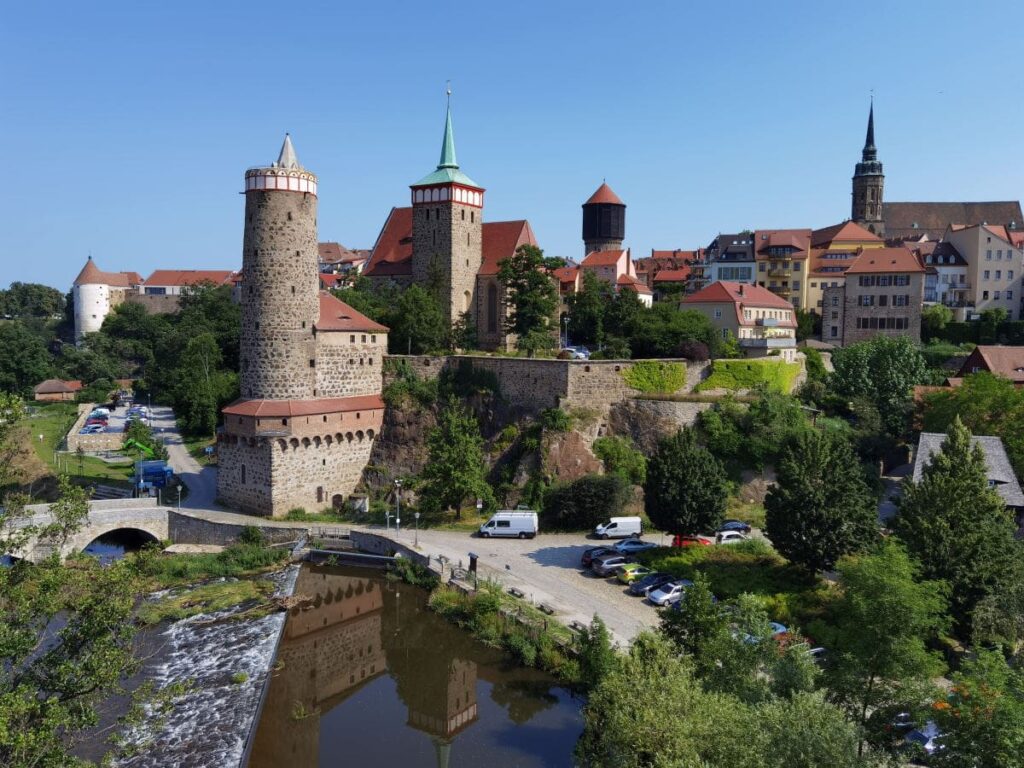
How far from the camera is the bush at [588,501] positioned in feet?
114

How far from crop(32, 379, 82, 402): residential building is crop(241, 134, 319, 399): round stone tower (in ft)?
140

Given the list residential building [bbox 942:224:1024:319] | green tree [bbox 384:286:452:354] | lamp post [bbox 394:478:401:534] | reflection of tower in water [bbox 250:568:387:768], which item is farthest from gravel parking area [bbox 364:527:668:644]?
residential building [bbox 942:224:1024:319]

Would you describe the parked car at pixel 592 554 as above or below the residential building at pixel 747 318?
below

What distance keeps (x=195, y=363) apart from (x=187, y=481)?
42.7 ft

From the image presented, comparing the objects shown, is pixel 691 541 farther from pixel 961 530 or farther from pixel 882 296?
pixel 882 296

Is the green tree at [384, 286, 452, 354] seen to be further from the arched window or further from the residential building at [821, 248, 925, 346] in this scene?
the residential building at [821, 248, 925, 346]

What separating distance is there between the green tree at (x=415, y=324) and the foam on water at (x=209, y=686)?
18.6 m

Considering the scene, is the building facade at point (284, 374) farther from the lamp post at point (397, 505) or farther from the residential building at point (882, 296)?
the residential building at point (882, 296)

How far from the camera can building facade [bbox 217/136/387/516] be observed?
37.3 m

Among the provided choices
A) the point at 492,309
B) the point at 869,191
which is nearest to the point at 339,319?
the point at 492,309

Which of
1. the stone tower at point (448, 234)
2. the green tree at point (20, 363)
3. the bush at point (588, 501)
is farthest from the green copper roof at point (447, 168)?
the green tree at point (20, 363)

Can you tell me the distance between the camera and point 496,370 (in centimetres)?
4175

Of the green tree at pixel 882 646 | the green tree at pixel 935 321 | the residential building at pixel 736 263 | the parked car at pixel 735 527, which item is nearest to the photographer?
the green tree at pixel 882 646

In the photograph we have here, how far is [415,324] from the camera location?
148 ft
